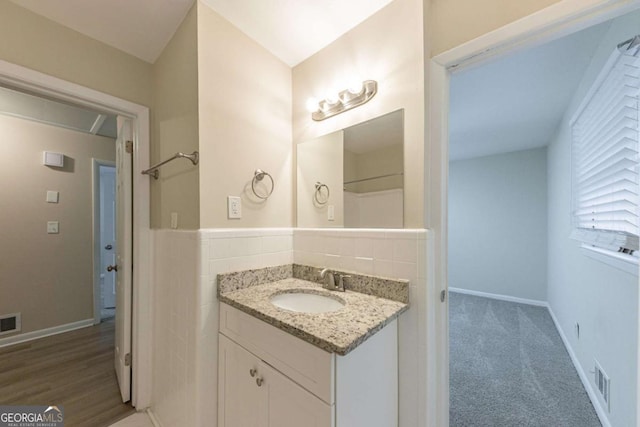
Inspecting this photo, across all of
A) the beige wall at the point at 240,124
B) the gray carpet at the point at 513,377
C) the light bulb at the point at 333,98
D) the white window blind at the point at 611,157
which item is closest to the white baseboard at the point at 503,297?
the gray carpet at the point at 513,377

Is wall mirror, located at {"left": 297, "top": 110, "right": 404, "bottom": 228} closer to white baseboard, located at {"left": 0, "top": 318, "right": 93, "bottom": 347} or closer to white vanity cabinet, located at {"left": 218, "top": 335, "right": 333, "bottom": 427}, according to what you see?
white vanity cabinet, located at {"left": 218, "top": 335, "right": 333, "bottom": 427}

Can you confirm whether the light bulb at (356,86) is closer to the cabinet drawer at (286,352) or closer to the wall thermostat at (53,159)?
the cabinet drawer at (286,352)

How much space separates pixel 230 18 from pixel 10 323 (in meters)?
3.54

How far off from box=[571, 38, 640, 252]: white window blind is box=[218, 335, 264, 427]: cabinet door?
195 cm

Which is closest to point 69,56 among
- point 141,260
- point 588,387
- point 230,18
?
point 230,18

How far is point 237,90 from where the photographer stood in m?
1.37

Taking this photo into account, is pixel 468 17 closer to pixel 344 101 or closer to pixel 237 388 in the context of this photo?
pixel 344 101

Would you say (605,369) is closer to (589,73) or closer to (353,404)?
(353,404)

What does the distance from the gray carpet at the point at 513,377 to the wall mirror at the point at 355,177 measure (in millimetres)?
1432

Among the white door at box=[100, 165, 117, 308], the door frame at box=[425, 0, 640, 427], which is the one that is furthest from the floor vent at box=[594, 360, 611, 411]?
the white door at box=[100, 165, 117, 308]

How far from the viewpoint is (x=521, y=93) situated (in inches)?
84.2

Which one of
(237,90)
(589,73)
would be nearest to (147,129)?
(237,90)

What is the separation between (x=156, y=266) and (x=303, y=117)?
139cm

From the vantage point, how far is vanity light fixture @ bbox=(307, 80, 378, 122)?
1271 millimetres
